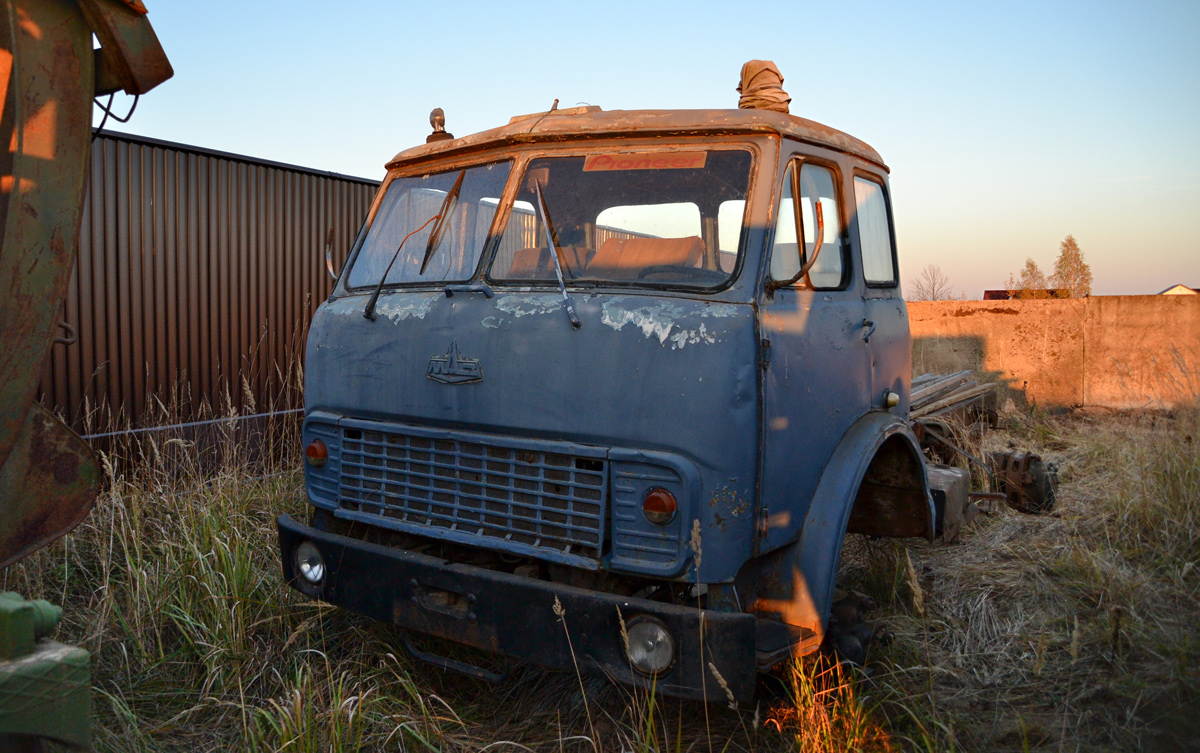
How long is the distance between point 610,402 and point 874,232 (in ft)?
5.83

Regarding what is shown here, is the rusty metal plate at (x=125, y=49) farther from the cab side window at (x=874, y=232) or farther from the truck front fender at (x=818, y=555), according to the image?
the cab side window at (x=874, y=232)

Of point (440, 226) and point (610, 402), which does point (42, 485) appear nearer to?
point (440, 226)

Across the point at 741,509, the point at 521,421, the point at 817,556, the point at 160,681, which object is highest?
the point at 521,421

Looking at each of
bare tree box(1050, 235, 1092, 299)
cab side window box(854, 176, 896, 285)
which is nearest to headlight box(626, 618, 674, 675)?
cab side window box(854, 176, 896, 285)

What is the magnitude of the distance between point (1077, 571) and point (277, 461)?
567cm

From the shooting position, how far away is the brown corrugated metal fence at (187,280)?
5887 mm

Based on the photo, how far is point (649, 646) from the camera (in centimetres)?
237

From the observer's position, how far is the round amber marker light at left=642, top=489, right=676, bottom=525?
2.39 meters

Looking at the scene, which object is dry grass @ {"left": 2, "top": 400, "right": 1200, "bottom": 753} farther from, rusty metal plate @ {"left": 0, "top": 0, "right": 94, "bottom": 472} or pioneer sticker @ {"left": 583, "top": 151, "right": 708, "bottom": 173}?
pioneer sticker @ {"left": 583, "top": 151, "right": 708, "bottom": 173}

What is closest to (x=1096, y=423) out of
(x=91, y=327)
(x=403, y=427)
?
(x=403, y=427)

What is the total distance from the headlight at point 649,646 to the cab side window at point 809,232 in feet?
3.91

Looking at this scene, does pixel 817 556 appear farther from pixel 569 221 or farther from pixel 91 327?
pixel 91 327

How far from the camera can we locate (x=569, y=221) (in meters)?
2.93

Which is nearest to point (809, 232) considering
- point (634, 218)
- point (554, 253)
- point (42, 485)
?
point (634, 218)
